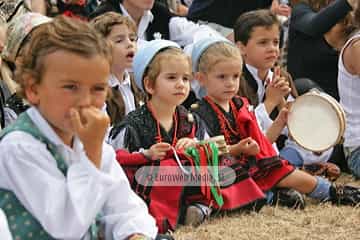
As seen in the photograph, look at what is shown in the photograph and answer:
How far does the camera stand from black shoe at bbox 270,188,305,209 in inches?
150

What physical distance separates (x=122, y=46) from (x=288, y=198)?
118 cm

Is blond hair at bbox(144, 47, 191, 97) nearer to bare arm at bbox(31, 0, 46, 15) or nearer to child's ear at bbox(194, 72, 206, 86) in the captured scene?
child's ear at bbox(194, 72, 206, 86)

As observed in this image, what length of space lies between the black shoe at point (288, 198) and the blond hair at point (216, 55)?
0.69 metres

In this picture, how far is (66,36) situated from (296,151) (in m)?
2.55

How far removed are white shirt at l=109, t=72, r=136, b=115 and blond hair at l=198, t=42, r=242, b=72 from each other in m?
0.40

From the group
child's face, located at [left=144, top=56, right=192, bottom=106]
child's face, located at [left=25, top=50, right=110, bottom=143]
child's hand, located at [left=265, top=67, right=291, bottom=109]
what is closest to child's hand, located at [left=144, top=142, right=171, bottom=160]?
child's face, located at [left=144, top=56, right=192, bottom=106]

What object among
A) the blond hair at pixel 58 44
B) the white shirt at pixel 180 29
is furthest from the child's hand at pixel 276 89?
the blond hair at pixel 58 44

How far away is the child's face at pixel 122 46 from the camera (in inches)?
161

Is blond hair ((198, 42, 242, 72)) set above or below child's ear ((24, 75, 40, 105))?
below

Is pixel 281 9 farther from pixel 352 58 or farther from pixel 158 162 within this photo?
pixel 158 162

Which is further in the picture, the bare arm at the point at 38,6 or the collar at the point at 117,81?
the bare arm at the point at 38,6

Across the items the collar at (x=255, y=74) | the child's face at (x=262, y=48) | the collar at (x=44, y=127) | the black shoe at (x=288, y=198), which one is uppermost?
the collar at (x=44, y=127)

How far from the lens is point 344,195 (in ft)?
12.7

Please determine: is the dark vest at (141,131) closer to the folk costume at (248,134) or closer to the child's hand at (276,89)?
the folk costume at (248,134)
